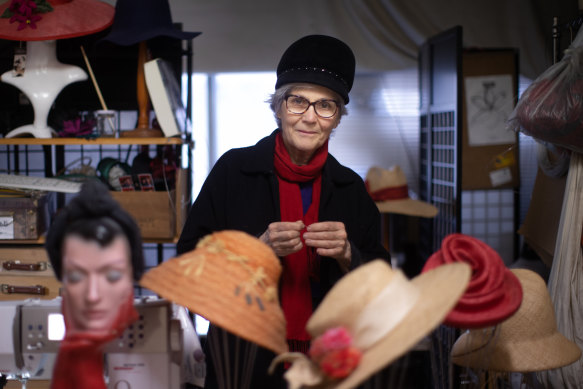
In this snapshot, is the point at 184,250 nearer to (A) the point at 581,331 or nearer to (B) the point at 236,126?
(A) the point at 581,331

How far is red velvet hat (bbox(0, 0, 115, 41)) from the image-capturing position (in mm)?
2213

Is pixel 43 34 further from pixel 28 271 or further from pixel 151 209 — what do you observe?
pixel 28 271

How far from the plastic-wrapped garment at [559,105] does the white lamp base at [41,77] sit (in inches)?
73.1

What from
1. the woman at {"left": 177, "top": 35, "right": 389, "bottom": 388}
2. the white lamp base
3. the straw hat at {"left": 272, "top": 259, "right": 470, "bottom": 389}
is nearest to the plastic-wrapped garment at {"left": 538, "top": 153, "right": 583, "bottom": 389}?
the woman at {"left": 177, "top": 35, "right": 389, "bottom": 388}

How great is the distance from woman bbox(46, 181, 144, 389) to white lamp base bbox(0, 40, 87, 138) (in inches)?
68.9

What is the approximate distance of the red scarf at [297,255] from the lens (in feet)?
4.69

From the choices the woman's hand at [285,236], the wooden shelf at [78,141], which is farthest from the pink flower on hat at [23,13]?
the woman's hand at [285,236]

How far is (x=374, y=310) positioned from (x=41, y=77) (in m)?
2.09

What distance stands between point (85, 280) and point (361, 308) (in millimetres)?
428

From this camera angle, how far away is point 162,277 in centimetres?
93

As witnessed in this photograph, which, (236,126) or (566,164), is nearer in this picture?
(566,164)

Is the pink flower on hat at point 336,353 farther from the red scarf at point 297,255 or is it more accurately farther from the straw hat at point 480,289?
the red scarf at point 297,255

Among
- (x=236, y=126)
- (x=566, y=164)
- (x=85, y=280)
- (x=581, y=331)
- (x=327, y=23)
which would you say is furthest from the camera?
(x=236, y=126)

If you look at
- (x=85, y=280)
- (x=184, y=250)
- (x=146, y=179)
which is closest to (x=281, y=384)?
(x=184, y=250)
